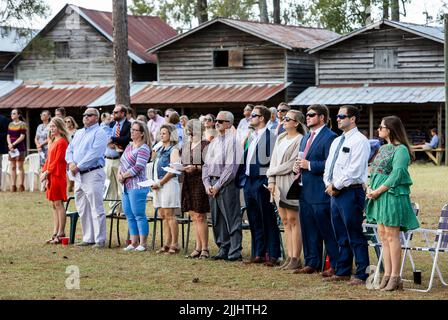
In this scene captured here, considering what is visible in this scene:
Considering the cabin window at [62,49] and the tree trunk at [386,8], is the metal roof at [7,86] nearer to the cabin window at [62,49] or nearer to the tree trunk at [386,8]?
the cabin window at [62,49]

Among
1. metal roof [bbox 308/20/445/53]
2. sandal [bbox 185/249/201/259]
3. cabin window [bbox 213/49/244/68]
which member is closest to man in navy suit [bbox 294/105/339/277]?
sandal [bbox 185/249/201/259]

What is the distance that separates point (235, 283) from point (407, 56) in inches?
1182

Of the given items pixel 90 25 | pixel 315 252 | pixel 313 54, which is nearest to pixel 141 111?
pixel 90 25

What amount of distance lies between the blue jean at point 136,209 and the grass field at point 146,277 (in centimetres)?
41

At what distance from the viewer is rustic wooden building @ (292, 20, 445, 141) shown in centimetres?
3894

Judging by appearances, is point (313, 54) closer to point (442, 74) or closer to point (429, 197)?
point (442, 74)

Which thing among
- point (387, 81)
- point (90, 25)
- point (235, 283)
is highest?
point (90, 25)

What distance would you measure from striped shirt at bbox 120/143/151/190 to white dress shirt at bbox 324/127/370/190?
3.88 m

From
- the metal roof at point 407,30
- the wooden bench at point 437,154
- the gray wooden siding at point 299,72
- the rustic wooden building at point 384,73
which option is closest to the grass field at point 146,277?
the wooden bench at point 437,154

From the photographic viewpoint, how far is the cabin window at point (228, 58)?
43188 mm

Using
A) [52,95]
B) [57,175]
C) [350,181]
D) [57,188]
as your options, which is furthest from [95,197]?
[52,95]

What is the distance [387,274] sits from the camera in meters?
10.6

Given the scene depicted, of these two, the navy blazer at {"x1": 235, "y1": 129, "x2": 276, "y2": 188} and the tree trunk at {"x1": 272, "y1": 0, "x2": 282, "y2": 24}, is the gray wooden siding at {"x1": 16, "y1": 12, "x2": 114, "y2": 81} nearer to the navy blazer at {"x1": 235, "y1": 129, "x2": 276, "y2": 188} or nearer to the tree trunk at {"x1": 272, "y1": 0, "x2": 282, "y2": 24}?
the tree trunk at {"x1": 272, "y1": 0, "x2": 282, "y2": 24}

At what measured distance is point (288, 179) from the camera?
12.2 m
